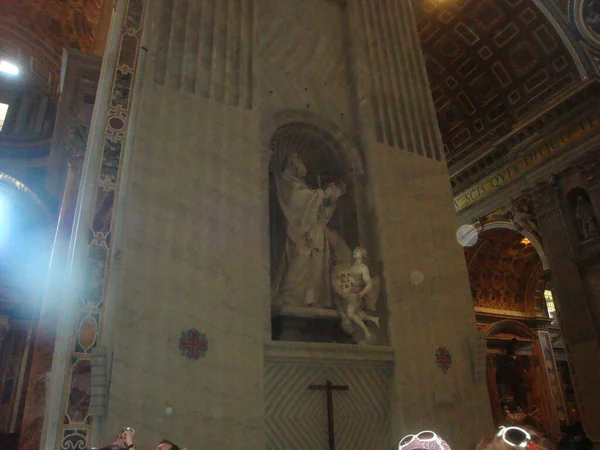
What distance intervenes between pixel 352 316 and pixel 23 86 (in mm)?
16085

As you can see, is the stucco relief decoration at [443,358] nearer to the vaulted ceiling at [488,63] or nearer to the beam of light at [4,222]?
the vaulted ceiling at [488,63]

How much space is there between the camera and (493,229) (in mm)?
16062

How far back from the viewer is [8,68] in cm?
1772

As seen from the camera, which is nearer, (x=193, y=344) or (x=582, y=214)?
(x=193, y=344)

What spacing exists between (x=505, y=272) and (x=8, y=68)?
1787cm

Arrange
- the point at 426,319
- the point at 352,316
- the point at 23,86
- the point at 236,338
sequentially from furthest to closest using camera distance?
the point at 23,86, the point at 426,319, the point at 352,316, the point at 236,338

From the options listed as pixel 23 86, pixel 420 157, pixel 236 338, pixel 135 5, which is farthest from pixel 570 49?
pixel 23 86

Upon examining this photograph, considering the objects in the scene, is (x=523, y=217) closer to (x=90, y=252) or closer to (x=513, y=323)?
(x=513, y=323)

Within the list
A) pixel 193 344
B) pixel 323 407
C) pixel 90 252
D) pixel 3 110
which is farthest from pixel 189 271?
pixel 3 110

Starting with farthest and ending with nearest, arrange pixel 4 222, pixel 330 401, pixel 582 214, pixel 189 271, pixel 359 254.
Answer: pixel 4 222, pixel 582 214, pixel 359 254, pixel 330 401, pixel 189 271

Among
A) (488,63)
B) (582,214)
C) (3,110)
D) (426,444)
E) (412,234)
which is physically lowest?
(426,444)

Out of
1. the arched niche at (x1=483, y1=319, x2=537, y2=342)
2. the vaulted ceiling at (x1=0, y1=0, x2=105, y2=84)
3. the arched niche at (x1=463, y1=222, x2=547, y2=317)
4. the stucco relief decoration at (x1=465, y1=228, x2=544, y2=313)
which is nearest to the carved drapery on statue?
the vaulted ceiling at (x1=0, y1=0, x2=105, y2=84)

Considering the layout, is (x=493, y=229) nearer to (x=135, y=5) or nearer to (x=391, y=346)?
(x=391, y=346)

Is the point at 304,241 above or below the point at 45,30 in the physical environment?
below
